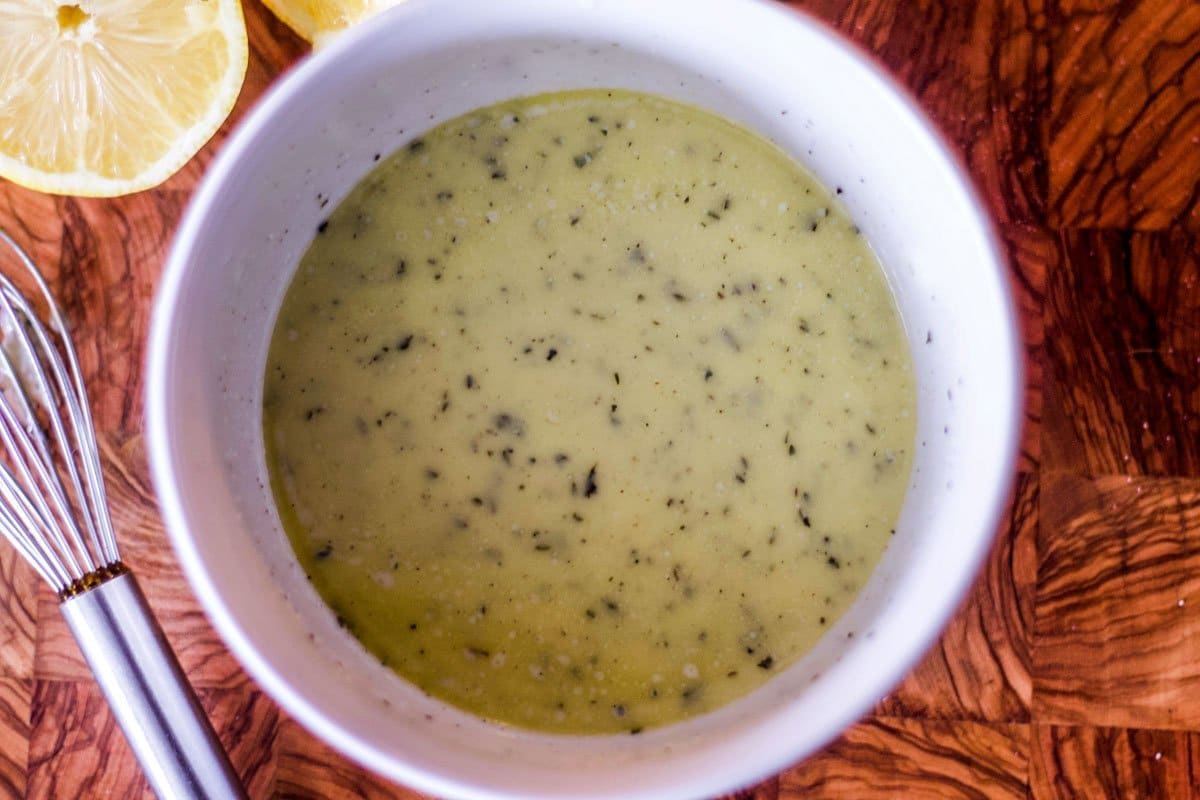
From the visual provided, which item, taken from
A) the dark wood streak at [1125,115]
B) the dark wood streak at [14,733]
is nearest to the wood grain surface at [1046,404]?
the dark wood streak at [1125,115]

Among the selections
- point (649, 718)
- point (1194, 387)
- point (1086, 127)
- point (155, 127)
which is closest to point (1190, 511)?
point (1194, 387)

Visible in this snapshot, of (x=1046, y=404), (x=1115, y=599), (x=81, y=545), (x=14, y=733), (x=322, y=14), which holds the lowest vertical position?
(x=14, y=733)

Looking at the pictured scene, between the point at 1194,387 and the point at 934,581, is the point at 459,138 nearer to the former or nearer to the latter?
the point at 934,581

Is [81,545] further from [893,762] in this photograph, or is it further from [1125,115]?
[1125,115]

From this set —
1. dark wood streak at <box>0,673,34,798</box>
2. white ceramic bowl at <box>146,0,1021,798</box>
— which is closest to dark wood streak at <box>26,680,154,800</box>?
dark wood streak at <box>0,673,34,798</box>

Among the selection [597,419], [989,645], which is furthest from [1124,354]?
[597,419]

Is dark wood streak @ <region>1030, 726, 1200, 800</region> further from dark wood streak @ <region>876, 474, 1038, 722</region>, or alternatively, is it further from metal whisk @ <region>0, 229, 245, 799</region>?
metal whisk @ <region>0, 229, 245, 799</region>

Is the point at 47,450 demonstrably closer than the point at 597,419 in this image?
No
